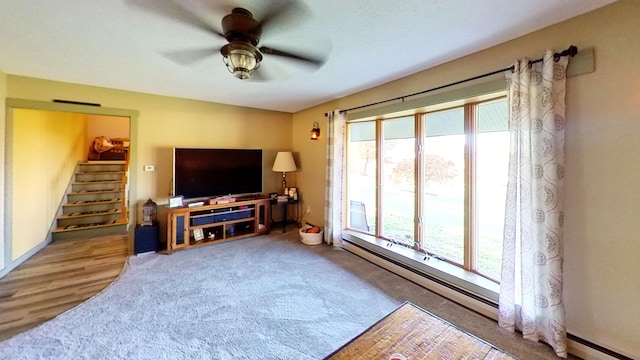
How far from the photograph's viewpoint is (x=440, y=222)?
9.07ft

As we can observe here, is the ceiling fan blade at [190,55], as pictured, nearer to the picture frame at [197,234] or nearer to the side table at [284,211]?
the picture frame at [197,234]

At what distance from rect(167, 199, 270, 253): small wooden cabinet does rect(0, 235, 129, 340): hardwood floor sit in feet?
2.38

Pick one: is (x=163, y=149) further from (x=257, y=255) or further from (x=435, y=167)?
(x=435, y=167)

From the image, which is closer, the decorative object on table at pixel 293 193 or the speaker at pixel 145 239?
the speaker at pixel 145 239

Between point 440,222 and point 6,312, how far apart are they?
13.7 ft

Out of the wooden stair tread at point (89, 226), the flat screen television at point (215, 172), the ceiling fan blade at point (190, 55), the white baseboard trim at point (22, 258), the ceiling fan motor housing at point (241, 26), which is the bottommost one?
the white baseboard trim at point (22, 258)

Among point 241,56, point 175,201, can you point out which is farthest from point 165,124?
point 241,56

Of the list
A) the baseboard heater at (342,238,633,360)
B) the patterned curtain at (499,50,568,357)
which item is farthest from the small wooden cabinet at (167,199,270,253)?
the patterned curtain at (499,50,568,357)

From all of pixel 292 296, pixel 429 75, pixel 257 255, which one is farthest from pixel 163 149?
pixel 429 75

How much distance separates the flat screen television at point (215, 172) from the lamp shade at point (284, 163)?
0.99 feet

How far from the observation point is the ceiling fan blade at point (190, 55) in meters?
2.01

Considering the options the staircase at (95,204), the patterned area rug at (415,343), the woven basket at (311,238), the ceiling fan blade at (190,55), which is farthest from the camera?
the staircase at (95,204)

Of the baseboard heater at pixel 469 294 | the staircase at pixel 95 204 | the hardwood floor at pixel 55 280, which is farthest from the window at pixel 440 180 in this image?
the staircase at pixel 95 204

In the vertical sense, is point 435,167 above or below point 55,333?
above
